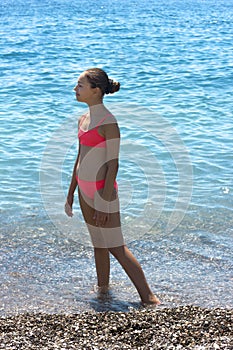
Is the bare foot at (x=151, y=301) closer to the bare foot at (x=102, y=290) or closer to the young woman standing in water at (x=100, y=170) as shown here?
the young woman standing in water at (x=100, y=170)

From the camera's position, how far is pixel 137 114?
12.3 meters

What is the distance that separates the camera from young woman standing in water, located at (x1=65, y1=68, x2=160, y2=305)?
4957 mm

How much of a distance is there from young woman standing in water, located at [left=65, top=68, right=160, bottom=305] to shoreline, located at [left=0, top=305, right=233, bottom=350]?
592 millimetres

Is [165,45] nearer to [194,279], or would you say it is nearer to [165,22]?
[165,22]

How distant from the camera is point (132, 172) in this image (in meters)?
9.14

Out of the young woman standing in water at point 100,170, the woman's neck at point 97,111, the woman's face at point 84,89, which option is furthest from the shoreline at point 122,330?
the woman's face at point 84,89

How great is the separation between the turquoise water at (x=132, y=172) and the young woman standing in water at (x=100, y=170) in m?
0.49

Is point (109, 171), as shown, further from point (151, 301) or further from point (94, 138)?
point (151, 301)

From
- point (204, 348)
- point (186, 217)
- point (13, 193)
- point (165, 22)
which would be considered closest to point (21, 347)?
point (204, 348)

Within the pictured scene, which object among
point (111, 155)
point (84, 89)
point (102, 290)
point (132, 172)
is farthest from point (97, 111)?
point (132, 172)

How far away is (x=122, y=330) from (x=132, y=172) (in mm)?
A: 4914

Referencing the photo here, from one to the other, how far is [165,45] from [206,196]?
14.6m

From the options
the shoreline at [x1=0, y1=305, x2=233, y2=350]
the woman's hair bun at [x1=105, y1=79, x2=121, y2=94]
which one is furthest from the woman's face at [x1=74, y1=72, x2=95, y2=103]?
the shoreline at [x1=0, y1=305, x2=233, y2=350]

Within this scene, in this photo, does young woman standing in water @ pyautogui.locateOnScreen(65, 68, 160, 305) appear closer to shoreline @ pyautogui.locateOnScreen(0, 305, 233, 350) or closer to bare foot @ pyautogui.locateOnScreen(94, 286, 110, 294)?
bare foot @ pyautogui.locateOnScreen(94, 286, 110, 294)
